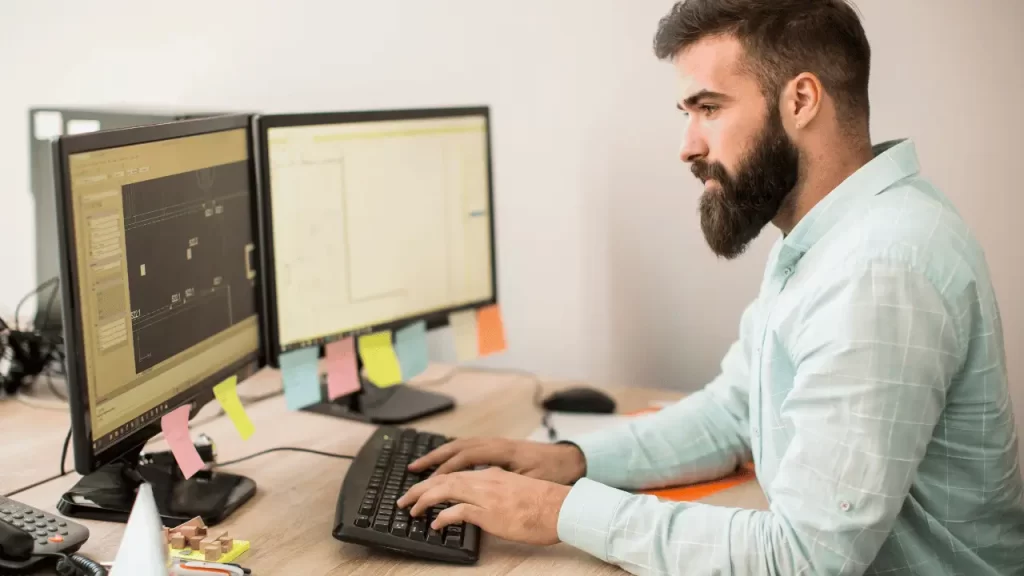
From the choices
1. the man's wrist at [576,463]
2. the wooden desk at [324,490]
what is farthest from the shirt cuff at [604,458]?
the wooden desk at [324,490]

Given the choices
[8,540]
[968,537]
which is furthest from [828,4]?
[8,540]

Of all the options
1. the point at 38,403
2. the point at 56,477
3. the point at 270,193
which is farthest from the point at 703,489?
the point at 38,403

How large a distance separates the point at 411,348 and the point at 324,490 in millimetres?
415

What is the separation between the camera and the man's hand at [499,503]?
1114 millimetres

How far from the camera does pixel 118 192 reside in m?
1.08

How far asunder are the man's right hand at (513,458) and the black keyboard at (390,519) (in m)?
0.03

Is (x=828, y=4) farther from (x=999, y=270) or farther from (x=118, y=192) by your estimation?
(x=118, y=192)

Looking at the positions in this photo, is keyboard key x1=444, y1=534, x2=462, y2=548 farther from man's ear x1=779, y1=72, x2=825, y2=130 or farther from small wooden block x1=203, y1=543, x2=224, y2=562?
man's ear x1=779, y1=72, x2=825, y2=130

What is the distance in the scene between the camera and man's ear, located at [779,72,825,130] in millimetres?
1127

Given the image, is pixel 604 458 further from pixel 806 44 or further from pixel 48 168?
pixel 48 168

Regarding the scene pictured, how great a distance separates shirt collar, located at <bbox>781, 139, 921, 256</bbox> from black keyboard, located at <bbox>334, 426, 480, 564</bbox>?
0.52m

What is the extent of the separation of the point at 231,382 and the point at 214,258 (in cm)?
18

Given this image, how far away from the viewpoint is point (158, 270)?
3.84 feet

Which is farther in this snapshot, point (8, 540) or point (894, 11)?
point (894, 11)
